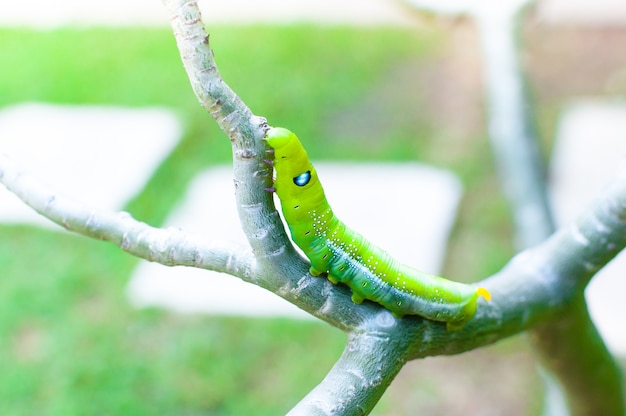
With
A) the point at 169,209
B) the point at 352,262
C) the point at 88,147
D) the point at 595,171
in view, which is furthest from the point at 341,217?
the point at 352,262

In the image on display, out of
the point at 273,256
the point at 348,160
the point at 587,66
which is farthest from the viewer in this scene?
the point at 587,66

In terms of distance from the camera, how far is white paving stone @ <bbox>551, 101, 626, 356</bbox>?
295 cm

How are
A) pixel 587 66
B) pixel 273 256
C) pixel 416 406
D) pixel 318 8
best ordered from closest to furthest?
1. pixel 273 256
2. pixel 416 406
3. pixel 587 66
4. pixel 318 8

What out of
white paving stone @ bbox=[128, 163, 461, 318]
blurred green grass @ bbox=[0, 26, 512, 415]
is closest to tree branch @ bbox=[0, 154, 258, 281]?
blurred green grass @ bbox=[0, 26, 512, 415]

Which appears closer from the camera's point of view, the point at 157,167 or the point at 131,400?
the point at 131,400

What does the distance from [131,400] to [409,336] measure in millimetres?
2000

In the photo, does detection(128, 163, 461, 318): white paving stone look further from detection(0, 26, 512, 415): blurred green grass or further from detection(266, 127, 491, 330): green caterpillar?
detection(266, 127, 491, 330): green caterpillar

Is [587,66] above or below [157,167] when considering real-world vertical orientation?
above

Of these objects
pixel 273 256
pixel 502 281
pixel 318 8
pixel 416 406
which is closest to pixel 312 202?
pixel 273 256

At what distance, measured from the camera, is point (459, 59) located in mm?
4730

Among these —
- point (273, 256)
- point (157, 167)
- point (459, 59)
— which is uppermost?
point (273, 256)

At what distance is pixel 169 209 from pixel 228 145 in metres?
0.59

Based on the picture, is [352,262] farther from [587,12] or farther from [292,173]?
[587,12]

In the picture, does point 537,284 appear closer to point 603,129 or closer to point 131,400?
point 131,400
